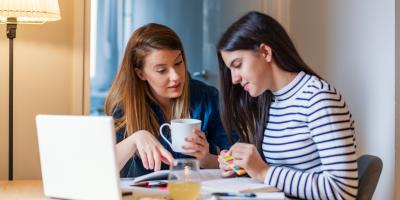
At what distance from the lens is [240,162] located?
171 centimetres

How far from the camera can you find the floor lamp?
209 cm

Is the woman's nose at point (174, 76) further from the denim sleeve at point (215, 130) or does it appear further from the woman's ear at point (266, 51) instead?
the woman's ear at point (266, 51)

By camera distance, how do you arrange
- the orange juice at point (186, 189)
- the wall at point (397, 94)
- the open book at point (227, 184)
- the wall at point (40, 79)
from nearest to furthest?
the orange juice at point (186, 189) < the open book at point (227, 184) < the wall at point (397, 94) < the wall at point (40, 79)

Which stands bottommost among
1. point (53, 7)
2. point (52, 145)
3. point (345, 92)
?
point (52, 145)

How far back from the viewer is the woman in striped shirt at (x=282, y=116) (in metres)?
1.64

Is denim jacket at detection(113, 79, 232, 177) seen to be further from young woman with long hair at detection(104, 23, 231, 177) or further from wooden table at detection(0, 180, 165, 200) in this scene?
wooden table at detection(0, 180, 165, 200)

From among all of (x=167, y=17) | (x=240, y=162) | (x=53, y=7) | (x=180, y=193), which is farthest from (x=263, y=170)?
(x=167, y=17)

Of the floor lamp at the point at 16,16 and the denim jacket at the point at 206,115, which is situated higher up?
the floor lamp at the point at 16,16

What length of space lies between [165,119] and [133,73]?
0.20 metres

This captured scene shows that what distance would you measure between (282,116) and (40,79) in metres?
1.04

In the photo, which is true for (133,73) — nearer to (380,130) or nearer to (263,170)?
(263,170)

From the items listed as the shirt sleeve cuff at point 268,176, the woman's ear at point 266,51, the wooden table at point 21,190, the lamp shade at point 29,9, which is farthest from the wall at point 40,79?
the shirt sleeve cuff at point 268,176

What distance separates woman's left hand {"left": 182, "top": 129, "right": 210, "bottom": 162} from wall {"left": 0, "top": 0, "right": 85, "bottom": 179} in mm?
728

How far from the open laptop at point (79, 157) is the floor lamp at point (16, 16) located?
589 mm
